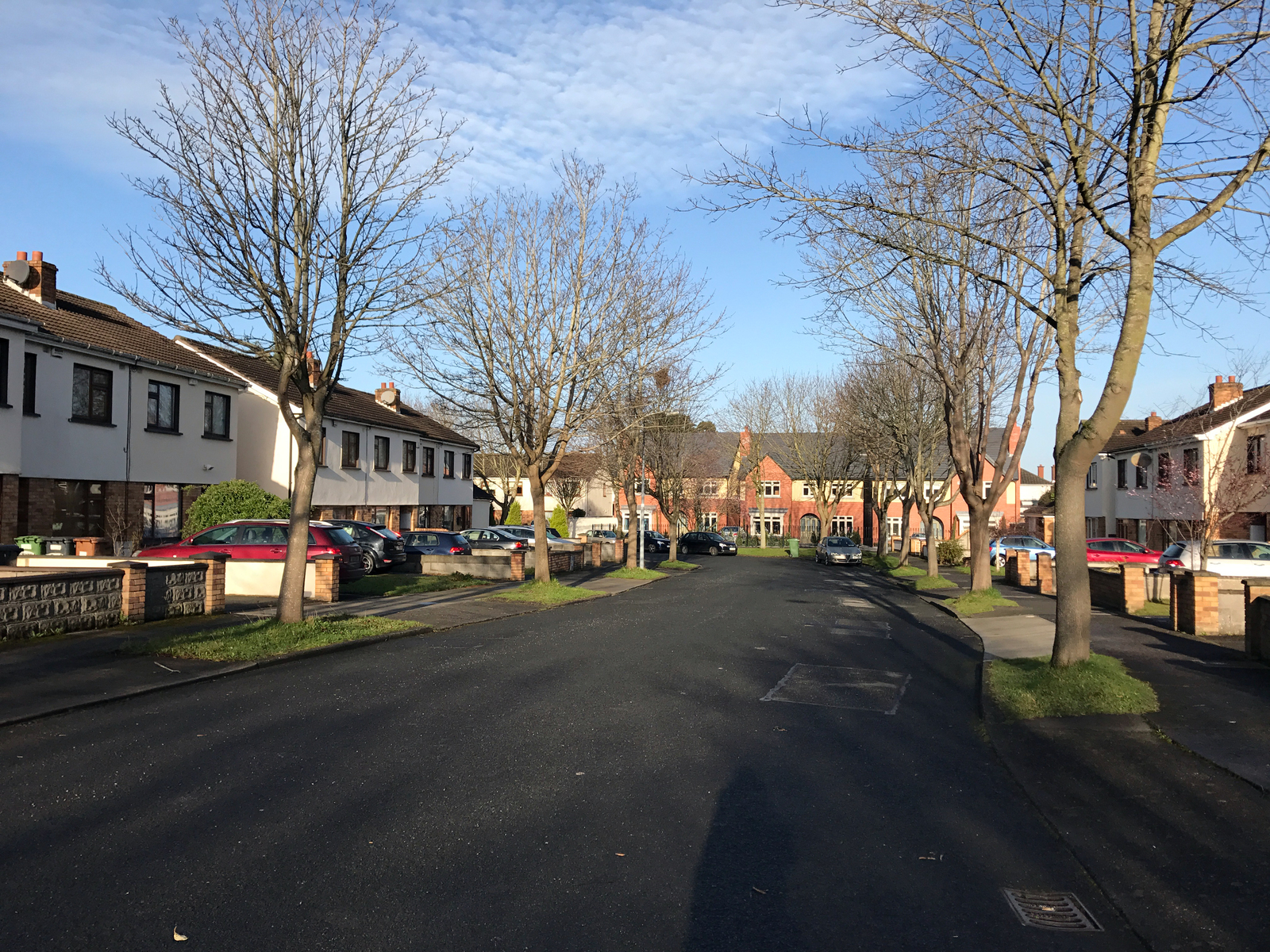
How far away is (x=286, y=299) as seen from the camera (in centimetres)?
1273

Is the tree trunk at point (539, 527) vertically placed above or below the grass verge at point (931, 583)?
above

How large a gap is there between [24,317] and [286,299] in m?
12.0

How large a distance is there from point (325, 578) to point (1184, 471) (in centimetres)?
2579

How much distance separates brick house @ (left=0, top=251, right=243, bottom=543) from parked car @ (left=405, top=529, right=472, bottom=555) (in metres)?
6.66

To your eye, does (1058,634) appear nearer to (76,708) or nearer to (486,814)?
(486,814)

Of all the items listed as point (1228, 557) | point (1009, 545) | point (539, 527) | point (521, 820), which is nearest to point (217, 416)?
point (539, 527)

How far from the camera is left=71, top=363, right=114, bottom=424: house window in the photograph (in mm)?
23406

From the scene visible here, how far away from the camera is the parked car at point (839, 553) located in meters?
47.8

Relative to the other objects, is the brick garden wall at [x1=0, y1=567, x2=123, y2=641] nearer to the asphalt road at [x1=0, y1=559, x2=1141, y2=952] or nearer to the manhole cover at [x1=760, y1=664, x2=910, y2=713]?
the asphalt road at [x1=0, y1=559, x2=1141, y2=952]

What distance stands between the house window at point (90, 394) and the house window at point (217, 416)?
162 inches

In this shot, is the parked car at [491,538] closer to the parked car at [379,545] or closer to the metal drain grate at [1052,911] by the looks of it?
the parked car at [379,545]

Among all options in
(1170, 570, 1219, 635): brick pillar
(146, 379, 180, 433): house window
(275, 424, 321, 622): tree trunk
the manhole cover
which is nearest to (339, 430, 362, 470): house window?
(146, 379, 180, 433): house window

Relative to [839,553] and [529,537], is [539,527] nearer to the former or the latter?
[529,537]

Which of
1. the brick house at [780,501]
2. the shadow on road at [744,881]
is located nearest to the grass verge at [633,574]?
the shadow on road at [744,881]
